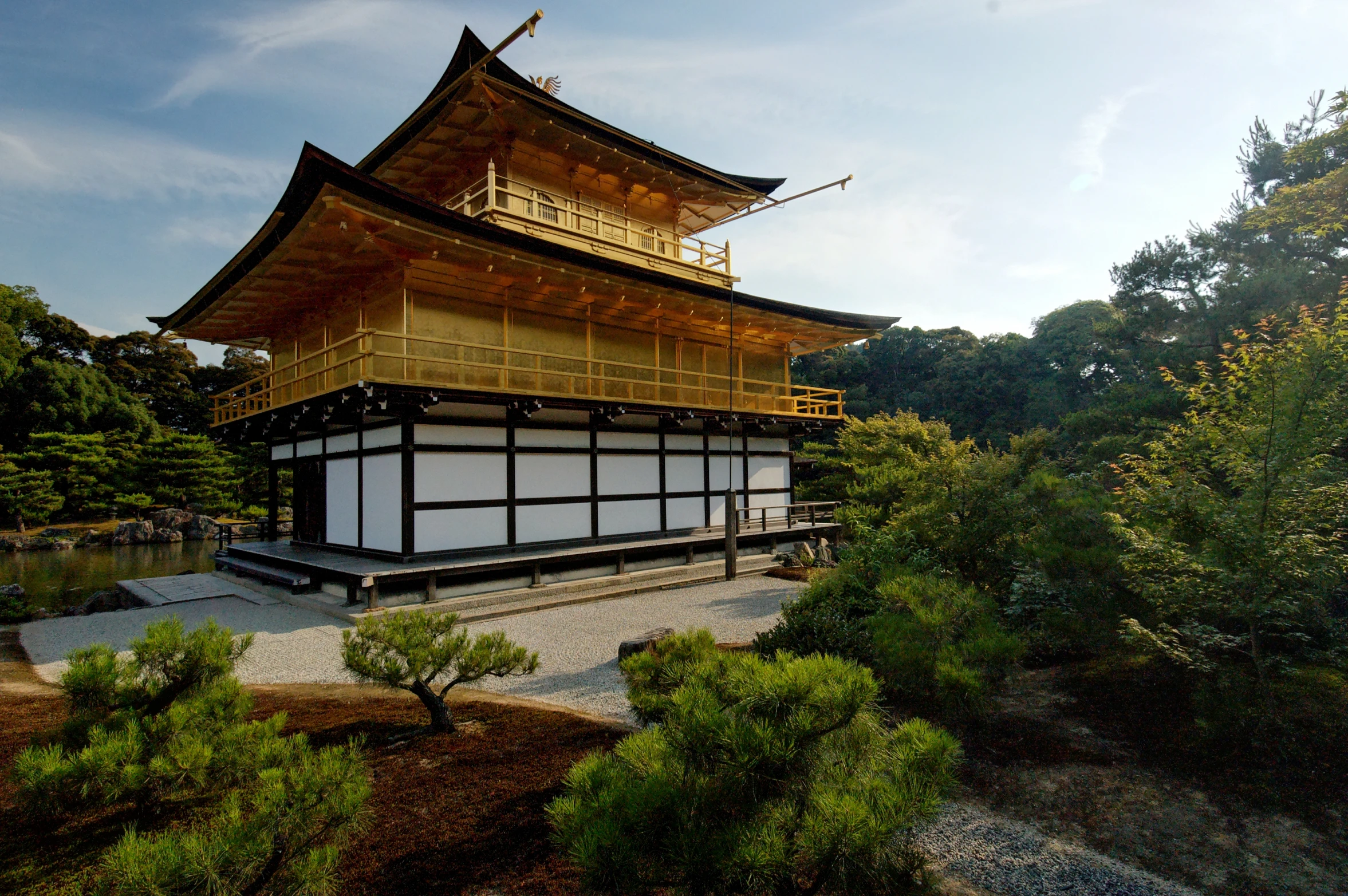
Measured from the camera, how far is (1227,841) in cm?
361

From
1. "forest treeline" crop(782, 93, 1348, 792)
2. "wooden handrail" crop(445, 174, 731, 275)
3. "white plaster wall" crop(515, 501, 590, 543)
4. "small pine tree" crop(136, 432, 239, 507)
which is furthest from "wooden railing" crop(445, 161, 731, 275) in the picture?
"small pine tree" crop(136, 432, 239, 507)

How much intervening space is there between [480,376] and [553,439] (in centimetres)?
186

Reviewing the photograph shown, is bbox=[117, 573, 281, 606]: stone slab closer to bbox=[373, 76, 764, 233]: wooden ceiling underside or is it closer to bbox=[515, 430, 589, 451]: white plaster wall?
bbox=[515, 430, 589, 451]: white plaster wall

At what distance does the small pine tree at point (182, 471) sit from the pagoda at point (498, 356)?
18.4 metres

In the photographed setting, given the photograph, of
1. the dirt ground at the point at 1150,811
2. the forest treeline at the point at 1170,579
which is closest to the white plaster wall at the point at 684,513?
the forest treeline at the point at 1170,579

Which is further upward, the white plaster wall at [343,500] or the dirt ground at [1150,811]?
the white plaster wall at [343,500]

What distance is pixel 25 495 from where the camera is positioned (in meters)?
27.0

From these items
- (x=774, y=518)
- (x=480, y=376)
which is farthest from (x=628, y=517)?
(x=774, y=518)

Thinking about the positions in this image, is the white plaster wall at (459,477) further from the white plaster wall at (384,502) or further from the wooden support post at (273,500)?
the wooden support post at (273,500)

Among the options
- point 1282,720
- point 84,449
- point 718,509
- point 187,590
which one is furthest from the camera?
point 84,449

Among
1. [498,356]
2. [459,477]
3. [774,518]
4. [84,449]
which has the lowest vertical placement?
[774,518]

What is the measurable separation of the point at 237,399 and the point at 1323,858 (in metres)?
18.7

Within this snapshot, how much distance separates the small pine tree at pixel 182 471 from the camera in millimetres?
30125

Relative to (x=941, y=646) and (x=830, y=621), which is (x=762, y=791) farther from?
(x=830, y=621)
